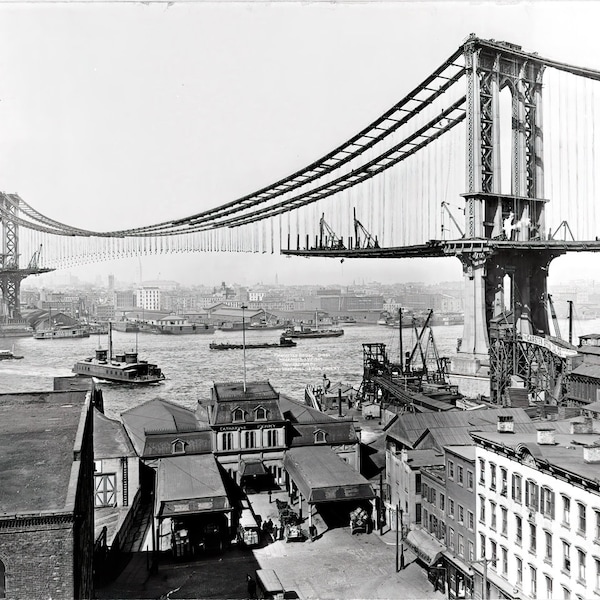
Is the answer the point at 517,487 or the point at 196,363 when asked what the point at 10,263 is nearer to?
the point at 196,363

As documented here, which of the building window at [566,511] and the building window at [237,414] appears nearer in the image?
the building window at [566,511]

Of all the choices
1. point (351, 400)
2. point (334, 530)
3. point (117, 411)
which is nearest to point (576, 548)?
point (334, 530)

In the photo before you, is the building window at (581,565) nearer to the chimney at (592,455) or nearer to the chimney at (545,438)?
the chimney at (592,455)

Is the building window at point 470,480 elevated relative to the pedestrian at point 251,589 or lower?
elevated

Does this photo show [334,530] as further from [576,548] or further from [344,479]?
[576,548]

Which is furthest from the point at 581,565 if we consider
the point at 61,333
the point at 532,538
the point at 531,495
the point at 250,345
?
the point at 61,333

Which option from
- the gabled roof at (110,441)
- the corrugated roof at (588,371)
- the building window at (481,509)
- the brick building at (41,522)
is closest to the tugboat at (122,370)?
the corrugated roof at (588,371)

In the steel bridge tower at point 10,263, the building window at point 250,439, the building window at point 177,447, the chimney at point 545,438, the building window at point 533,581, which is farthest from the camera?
the steel bridge tower at point 10,263

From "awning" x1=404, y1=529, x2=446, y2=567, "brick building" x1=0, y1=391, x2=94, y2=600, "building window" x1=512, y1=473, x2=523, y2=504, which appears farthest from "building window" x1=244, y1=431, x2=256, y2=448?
"brick building" x1=0, y1=391, x2=94, y2=600
